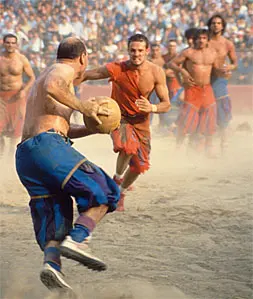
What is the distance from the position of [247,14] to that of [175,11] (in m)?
1.70

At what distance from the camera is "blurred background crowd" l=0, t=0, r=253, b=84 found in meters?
16.4

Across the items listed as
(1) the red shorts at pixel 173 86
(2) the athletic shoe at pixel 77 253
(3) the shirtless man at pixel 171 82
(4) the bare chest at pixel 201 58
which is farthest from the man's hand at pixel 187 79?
(2) the athletic shoe at pixel 77 253

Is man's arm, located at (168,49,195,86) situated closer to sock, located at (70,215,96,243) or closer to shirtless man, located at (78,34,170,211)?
shirtless man, located at (78,34,170,211)

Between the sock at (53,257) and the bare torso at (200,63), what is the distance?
21.6ft

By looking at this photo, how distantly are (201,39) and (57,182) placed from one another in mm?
6502

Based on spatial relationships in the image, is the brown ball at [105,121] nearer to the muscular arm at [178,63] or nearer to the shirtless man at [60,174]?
the shirtless man at [60,174]

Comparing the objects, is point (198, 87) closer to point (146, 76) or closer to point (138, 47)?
point (146, 76)

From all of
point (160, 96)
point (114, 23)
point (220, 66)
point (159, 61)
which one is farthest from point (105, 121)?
point (114, 23)

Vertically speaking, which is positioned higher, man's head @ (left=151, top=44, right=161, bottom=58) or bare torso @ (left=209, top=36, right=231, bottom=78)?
bare torso @ (left=209, top=36, right=231, bottom=78)

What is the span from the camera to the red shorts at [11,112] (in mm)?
10625

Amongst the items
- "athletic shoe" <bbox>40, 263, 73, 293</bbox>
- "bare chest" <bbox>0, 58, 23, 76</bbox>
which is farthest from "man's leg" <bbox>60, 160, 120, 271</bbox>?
"bare chest" <bbox>0, 58, 23, 76</bbox>

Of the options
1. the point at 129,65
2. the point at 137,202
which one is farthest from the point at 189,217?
the point at 129,65

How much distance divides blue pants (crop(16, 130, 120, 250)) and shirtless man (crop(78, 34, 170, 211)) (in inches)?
102

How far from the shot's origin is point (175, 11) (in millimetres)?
17609
